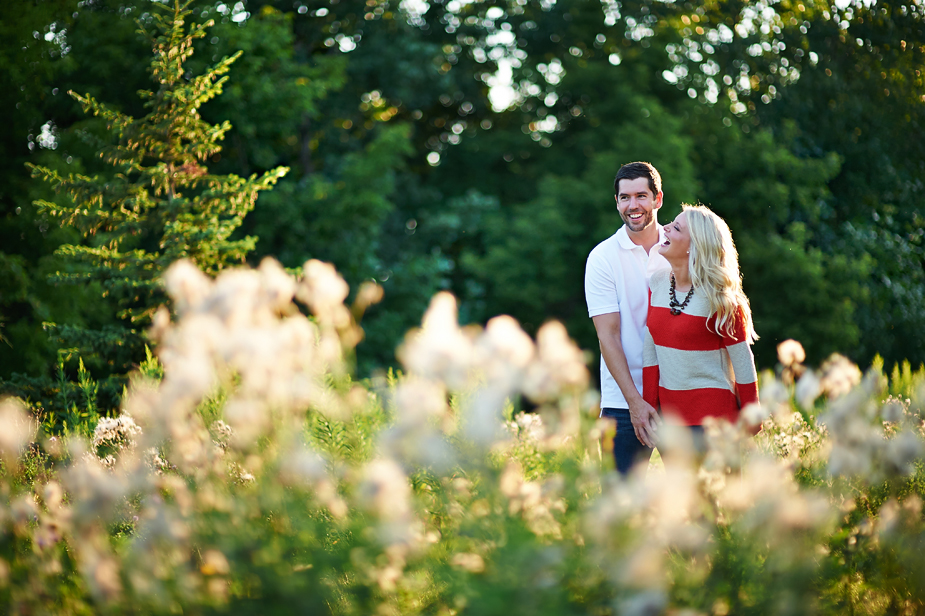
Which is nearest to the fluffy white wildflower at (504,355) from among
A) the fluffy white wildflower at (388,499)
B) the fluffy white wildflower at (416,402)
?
the fluffy white wildflower at (416,402)

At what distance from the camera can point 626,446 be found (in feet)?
12.0

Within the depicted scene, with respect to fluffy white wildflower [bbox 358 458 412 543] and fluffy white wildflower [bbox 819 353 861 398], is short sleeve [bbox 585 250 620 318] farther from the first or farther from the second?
fluffy white wildflower [bbox 358 458 412 543]

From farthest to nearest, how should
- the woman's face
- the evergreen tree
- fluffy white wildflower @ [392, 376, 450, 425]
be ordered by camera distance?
the evergreen tree
the woman's face
fluffy white wildflower @ [392, 376, 450, 425]

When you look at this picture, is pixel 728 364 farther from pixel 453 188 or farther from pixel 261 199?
pixel 453 188

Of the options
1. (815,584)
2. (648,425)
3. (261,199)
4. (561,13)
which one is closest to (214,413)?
(648,425)

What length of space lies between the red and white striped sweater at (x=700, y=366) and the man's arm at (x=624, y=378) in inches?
4.3

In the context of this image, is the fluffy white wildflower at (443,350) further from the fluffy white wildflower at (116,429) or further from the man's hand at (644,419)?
the fluffy white wildflower at (116,429)

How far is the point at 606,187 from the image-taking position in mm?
18422

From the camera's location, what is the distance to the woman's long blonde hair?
3252 millimetres

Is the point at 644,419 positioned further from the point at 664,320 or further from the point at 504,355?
the point at 504,355

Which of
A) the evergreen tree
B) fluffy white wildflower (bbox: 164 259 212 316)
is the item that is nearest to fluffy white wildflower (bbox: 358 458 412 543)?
fluffy white wildflower (bbox: 164 259 212 316)

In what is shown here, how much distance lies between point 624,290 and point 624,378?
475mm

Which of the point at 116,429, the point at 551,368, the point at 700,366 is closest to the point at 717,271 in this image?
the point at 700,366

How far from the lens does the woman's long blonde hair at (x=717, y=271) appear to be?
3252 millimetres
